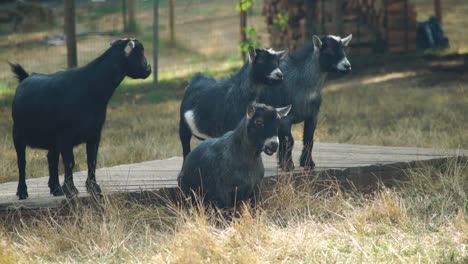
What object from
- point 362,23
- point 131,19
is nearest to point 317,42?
point 362,23

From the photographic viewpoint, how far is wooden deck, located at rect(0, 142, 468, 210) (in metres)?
8.04

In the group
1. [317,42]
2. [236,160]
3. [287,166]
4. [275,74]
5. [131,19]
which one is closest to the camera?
[236,160]

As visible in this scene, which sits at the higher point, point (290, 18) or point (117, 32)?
point (117, 32)

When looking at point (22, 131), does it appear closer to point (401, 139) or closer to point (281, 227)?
point (281, 227)

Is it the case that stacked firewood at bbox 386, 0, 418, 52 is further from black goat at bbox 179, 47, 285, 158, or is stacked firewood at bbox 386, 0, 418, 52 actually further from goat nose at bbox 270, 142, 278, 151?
goat nose at bbox 270, 142, 278, 151

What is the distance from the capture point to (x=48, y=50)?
2141cm

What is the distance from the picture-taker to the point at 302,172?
859cm

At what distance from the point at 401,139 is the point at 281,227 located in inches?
189

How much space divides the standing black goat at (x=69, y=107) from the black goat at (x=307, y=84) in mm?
1584

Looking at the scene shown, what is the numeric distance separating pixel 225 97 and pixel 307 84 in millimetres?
842

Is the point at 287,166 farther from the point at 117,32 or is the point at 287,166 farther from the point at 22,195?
the point at 117,32

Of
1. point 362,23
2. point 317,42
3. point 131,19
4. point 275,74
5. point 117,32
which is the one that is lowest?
point 131,19

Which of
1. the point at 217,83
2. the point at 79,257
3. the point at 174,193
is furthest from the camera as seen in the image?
the point at 217,83

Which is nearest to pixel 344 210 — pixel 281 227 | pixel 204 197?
pixel 281 227
